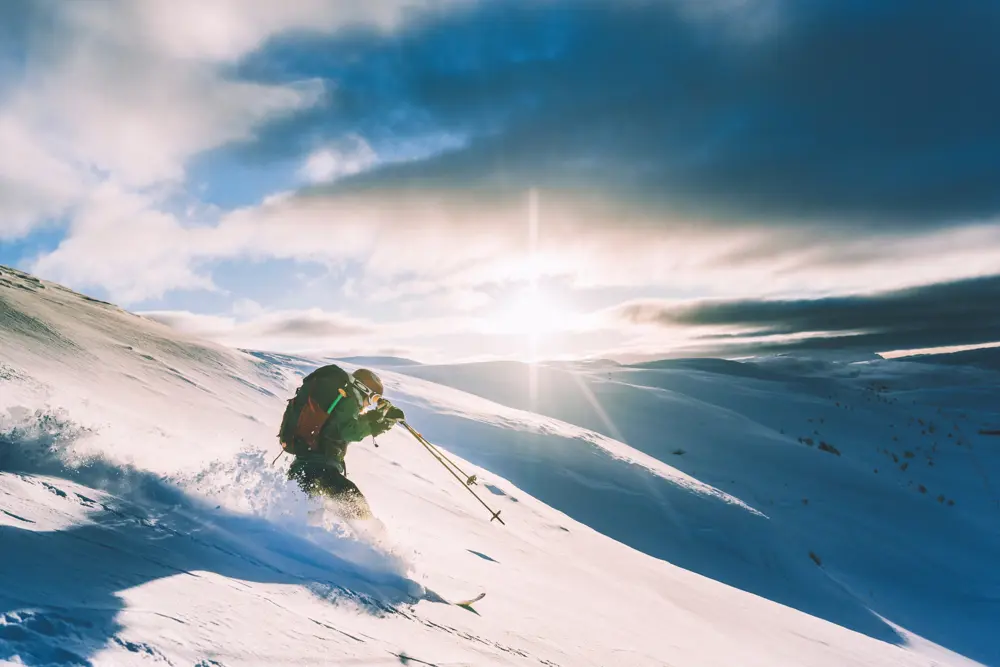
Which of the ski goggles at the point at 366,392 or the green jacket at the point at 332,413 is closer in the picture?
the green jacket at the point at 332,413

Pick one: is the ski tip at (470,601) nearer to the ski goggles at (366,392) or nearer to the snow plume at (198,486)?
the snow plume at (198,486)

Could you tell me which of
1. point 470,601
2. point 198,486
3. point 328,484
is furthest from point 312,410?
point 470,601

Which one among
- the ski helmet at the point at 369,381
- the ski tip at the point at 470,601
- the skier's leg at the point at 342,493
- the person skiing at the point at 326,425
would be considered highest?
the ski helmet at the point at 369,381

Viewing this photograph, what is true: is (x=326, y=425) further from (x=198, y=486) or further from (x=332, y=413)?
(x=198, y=486)

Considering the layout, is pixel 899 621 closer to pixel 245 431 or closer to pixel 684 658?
pixel 684 658

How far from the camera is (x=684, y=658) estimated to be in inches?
220

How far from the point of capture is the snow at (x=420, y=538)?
2891mm

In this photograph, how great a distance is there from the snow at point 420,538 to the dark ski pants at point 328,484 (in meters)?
0.17

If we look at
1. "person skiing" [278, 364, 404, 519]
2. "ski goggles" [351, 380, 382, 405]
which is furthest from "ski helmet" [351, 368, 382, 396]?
"person skiing" [278, 364, 404, 519]

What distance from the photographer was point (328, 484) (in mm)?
4852

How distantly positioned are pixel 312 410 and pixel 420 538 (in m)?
2.04

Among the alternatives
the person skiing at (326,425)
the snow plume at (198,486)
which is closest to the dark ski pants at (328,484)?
the person skiing at (326,425)

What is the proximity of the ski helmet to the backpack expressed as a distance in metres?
0.47

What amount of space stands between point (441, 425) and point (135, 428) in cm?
1038
